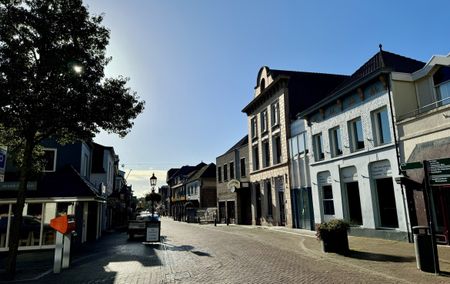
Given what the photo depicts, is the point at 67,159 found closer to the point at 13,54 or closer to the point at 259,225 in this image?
the point at 13,54

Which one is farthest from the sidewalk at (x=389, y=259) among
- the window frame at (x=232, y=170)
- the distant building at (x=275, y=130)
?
the window frame at (x=232, y=170)

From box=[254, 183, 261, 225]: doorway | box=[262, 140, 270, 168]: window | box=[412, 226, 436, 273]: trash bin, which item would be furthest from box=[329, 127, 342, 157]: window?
box=[254, 183, 261, 225]: doorway

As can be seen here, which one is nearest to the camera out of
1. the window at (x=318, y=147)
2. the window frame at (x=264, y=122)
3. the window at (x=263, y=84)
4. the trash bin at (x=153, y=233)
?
the trash bin at (x=153, y=233)

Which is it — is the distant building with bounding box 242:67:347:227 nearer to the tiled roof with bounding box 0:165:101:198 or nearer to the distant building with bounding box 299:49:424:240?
the distant building with bounding box 299:49:424:240

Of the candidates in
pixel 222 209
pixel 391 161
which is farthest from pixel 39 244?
pixel 222 209

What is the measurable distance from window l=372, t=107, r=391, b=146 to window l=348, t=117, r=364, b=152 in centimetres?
122

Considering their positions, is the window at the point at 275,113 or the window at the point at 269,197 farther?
the window at the point at 269,197

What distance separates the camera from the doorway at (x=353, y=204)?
18.0m

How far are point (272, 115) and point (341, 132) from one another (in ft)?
33.9

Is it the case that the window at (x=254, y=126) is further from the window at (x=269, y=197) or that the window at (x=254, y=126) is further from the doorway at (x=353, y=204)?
the doorway at (x=353, y=204)

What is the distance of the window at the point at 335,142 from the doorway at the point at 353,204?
202 cm

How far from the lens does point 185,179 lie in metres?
60.4

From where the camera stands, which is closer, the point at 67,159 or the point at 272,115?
the point at 67,159

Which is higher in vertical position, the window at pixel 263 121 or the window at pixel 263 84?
the window at pixel 263 84
